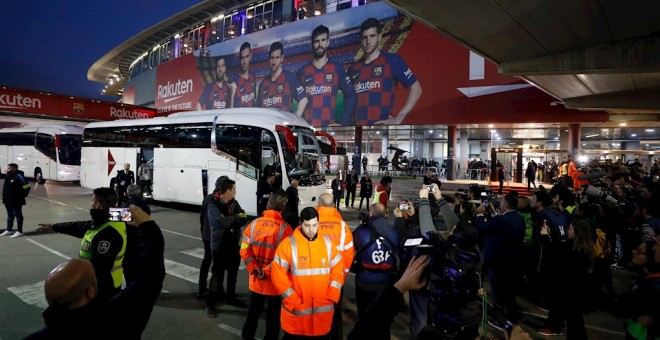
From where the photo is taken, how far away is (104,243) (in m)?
3.54

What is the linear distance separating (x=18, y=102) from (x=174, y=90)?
2180 centimetres

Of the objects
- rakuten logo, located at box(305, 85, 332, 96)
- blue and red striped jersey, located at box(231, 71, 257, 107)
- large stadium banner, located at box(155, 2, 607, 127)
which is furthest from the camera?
blue and red striped jersey, located at box(231, 71, 257, 107)

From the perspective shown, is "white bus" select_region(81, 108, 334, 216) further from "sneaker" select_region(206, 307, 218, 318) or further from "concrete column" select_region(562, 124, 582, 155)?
"concrete column" select_region(562, 124, 582, 155)

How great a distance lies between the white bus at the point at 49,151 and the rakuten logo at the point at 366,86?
1885 centimetres

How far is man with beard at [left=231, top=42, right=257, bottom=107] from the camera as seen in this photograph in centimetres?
3347

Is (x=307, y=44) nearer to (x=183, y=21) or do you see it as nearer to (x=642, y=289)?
(x=183, y=21)

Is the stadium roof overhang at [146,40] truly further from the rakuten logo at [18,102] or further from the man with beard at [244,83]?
the rakuten logo at [18,102]

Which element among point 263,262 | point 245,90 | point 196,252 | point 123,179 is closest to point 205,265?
point 263,262

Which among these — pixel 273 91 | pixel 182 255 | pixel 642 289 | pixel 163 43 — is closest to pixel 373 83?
pixel 273 91

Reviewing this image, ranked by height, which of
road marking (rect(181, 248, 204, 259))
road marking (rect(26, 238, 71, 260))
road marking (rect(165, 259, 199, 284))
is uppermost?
road marking (rect(26, 238, 71, 260))

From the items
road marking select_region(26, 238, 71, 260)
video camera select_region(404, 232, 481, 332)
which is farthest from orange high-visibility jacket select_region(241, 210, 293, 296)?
road marking select_region(26, 238, 71, 260)

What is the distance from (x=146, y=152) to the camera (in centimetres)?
1620

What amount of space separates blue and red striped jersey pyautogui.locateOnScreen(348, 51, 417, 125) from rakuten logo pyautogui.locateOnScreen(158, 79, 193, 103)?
70.5 feet

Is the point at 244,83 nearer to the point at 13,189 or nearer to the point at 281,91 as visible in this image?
the point at 281,91
